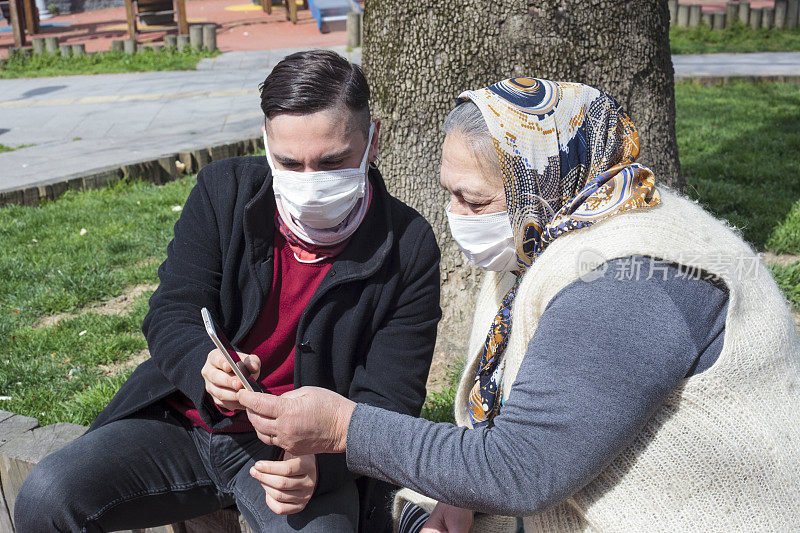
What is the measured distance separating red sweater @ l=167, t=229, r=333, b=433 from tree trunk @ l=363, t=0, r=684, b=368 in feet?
4.75

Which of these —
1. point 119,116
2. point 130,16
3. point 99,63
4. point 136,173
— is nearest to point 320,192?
point 136,173

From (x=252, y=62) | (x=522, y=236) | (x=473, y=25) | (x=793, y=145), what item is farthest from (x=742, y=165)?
(x=252, y=62)

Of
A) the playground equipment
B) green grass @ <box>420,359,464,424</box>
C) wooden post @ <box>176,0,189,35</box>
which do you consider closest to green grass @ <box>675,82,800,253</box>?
green grass @ <box>420,359,464,424</box>

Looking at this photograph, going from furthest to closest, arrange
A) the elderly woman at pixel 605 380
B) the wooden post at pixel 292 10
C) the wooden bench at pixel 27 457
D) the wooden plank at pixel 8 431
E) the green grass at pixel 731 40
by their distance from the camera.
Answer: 1. the wooden post at pixel 292 10
2. the green grass at pixel 731 40
3. the wooden plank at pixel 8 431
4. the wooden bench at pixel 27 457
5. the elderly woman at pixel 605 380

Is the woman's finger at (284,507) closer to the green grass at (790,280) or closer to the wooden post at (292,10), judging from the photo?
the green grass at (790,280)

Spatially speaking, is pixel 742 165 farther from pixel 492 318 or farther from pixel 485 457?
pixel 485 457

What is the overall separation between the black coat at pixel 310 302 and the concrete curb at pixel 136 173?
14.8 ft

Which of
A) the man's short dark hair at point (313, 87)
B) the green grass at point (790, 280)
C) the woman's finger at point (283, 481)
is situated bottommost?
the green grass at point (790, 280)

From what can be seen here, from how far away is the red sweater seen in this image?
2.27 m

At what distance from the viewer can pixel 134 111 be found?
1030 cm

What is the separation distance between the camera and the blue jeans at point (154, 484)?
6.76 ft

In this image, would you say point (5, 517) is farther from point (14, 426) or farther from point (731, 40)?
point (731, 40)

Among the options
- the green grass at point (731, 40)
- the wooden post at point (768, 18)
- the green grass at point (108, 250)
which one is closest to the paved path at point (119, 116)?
the green grass at point (108, 250)

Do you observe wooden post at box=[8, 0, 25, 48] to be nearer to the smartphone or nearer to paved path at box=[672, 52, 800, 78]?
paved path at box=[672, 52, 800, 78]
